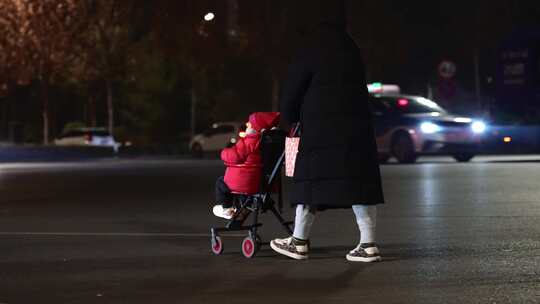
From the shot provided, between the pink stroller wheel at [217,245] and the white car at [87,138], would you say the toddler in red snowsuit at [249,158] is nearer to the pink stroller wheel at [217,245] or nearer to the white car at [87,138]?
the pink stroller wheel at [217,245]

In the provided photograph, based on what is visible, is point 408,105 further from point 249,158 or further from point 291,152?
point 291,152

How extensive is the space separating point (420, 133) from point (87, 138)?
26827 mm

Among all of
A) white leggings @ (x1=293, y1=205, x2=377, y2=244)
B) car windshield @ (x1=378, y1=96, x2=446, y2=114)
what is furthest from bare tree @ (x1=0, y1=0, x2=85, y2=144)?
white leggings @ (x1=293, y1=205, x2=377, y2=244)

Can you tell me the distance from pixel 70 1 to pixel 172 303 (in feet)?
148

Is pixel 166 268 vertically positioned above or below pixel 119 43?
below

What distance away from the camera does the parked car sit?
30.1 metres

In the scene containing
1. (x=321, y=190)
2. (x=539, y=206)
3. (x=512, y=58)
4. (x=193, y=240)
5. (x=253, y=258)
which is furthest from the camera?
(x=512, y=58)

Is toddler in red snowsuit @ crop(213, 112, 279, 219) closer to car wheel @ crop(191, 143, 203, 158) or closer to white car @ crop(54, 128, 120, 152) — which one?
car wheel @ crop(191, 143, 203, 158)

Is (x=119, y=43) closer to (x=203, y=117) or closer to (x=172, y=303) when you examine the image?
(x=203, y=117)

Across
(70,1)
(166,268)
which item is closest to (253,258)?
(166,268)

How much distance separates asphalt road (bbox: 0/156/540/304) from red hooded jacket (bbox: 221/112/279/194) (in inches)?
23.7

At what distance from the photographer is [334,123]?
34.3 feet

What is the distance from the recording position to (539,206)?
16172 mm

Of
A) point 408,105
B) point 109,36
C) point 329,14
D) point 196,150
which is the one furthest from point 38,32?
point 329,14
